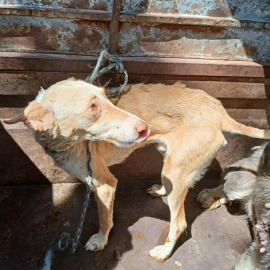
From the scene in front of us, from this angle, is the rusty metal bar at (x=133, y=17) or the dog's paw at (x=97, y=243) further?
the dog's paw at (x=97, y=243)

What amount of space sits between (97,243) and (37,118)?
167 centimetres

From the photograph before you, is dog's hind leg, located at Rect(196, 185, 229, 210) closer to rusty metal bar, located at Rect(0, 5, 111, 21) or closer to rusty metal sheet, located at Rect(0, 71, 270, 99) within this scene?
rusty metal sheet, located at Rect(0, 71, 270, 99)

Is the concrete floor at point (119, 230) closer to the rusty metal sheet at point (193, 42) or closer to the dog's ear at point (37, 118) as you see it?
the dog's ear at point (37, 118)

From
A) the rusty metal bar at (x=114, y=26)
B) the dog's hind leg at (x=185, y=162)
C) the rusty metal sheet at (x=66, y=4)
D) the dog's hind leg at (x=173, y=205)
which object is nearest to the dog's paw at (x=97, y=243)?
the dog's hind leg at (x=173, y=205)

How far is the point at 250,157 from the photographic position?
3607 millimetres

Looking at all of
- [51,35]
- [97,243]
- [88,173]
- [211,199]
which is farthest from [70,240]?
[51,35]

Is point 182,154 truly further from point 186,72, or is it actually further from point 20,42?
point 20,42

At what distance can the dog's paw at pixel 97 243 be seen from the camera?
3160 mm

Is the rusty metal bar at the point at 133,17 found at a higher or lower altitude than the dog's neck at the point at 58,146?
higher

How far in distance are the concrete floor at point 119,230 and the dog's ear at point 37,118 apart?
1.61 m

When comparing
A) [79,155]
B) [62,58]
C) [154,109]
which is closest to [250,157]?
[154,109]

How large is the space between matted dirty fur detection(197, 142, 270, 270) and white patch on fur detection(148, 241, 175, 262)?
0.72m

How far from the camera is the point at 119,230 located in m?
3.42

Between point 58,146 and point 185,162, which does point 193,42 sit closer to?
point 185,162
